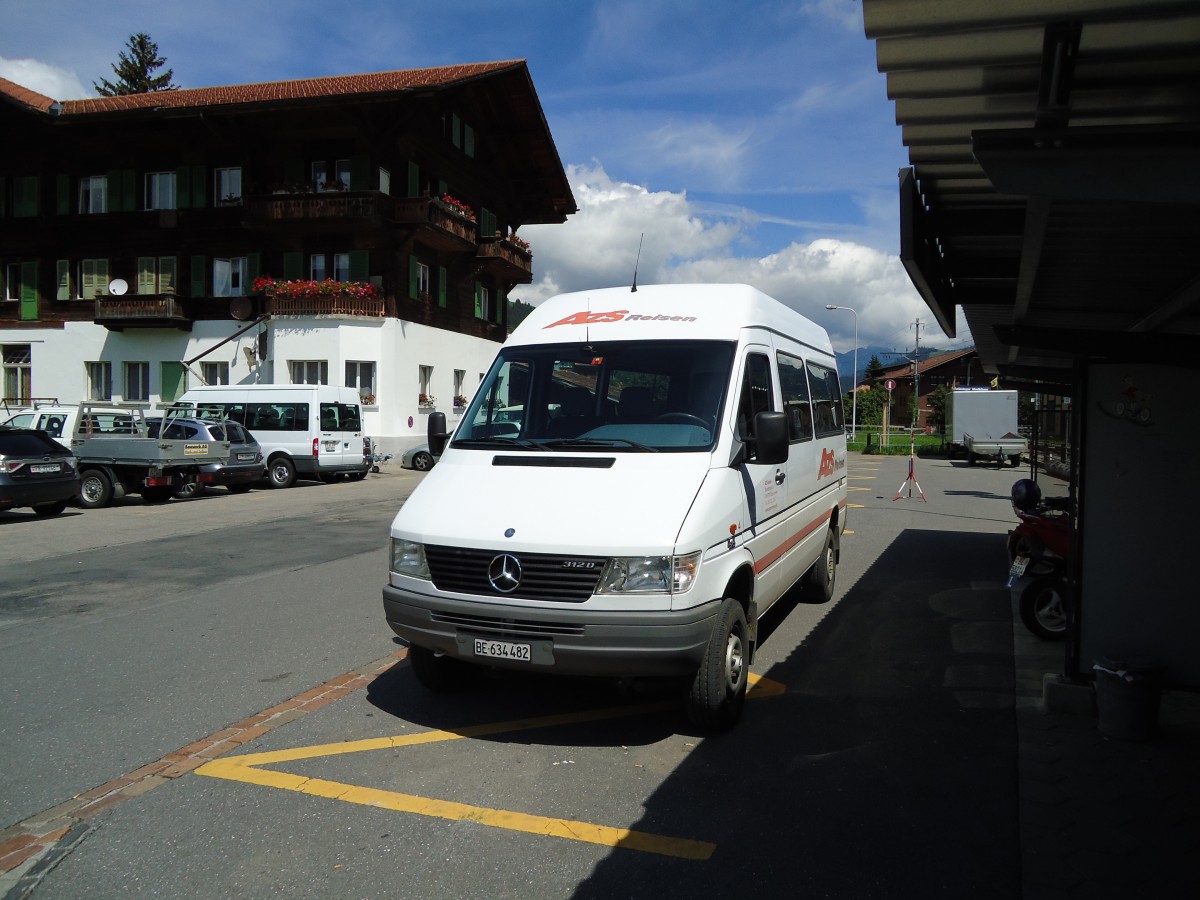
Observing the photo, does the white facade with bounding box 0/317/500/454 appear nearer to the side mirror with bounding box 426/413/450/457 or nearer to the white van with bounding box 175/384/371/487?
the white van with bounding box 175/384/371/487

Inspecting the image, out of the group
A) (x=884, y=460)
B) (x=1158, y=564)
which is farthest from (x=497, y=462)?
(x=884, y=460)

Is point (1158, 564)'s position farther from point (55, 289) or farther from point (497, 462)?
point (55, 289)

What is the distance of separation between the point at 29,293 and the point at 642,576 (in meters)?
37.8

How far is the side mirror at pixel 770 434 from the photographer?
198 inches

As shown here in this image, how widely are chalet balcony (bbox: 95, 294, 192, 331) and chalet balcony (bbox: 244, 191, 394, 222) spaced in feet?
15.0

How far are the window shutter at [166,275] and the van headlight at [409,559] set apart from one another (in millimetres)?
31704

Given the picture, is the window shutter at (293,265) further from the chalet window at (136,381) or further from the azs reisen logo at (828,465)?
the azs reisen logo at (828,465)

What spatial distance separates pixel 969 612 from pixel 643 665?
16.0 ft

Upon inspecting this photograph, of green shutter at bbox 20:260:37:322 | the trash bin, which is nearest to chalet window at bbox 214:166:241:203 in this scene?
green shutter at bbox 20:260:37:322

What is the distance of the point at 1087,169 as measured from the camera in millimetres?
2998

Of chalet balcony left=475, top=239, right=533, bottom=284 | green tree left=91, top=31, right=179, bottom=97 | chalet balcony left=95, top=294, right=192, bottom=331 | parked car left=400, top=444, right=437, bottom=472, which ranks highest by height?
green tree left=91, top=31, right=179, bottom=97

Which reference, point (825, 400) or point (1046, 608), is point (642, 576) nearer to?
point (1046, 608)

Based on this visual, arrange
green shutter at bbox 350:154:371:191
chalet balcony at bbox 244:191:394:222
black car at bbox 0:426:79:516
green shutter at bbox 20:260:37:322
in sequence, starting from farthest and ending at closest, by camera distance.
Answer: green shutter at bbox 20:260:37:322 < green shutter at bbox 350:154:371:191 < chalet balcony at bbox 244:191:394:222 < black car at bbox 0:426:79:516

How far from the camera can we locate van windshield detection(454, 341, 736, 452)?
5238 mm
